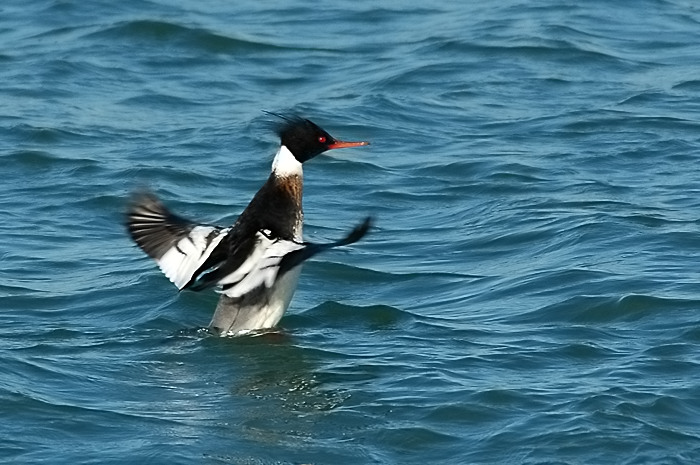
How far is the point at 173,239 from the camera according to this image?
30.5 ft

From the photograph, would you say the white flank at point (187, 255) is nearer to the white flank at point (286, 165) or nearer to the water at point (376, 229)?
the water at point (376, 229)

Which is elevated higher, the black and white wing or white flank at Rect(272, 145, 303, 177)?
white flank at Rect(272, 145, 303, 177)

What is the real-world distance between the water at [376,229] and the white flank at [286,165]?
90 cm

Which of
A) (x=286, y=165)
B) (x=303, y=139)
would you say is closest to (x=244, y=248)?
(x=286, y=165)

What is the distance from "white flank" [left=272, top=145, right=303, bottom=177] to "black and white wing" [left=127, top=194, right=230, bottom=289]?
528 mm

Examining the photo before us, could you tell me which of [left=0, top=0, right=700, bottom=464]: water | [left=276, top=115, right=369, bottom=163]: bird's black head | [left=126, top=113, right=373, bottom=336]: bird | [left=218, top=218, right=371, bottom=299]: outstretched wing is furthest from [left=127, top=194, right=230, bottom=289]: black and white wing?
[left=276, top=115, right=369, bottom=163]: bird's black head

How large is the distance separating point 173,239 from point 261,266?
0.74 meters

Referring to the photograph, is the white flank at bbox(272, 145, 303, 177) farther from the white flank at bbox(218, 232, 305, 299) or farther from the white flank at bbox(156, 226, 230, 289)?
the white flank at bbox(218, 232, 305, 299)

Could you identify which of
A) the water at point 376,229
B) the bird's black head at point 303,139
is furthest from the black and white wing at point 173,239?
the bird's black head at point 303,139

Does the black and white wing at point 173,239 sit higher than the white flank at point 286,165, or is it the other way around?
the white flank at point 286,165

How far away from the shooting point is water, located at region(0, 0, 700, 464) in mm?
7570

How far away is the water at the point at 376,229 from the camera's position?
7.57 metres

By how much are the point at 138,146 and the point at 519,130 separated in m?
3.42

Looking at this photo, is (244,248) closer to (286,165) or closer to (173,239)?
(173,239)
